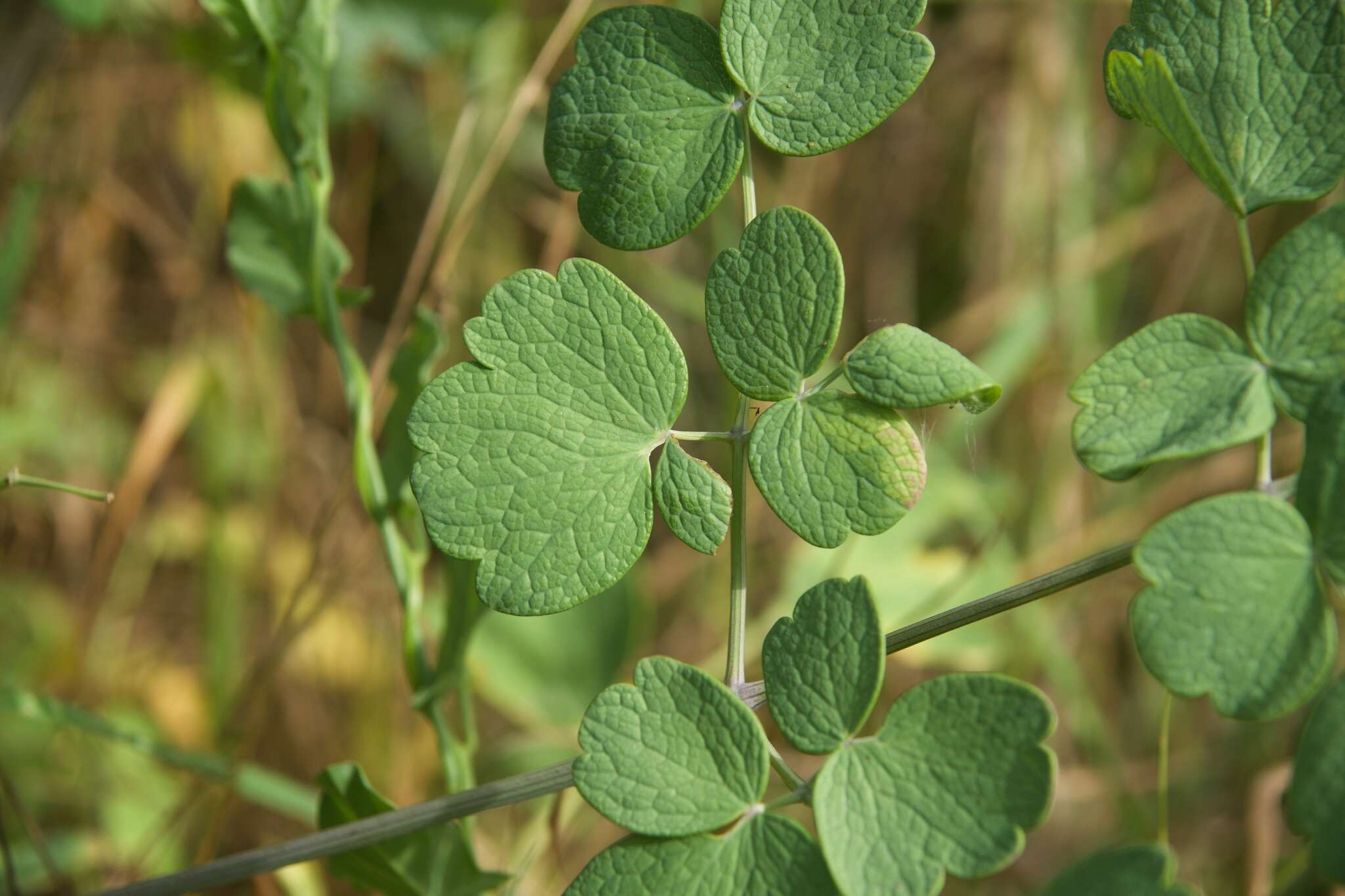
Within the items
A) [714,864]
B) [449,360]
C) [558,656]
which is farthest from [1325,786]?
[449,360]

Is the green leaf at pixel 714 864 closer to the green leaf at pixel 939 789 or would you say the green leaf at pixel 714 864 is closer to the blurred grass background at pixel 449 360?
the green leaf at pixel 939 789

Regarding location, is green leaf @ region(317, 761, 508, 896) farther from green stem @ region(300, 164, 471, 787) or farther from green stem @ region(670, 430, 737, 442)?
green stem @ region(670, 430, 737, 442)

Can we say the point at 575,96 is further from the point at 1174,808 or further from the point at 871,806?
the point at 1174,808

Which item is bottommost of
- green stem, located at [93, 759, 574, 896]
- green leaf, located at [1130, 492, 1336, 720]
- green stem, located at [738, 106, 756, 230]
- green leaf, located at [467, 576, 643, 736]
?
green leaf, located at [467, 576, 643, 736]

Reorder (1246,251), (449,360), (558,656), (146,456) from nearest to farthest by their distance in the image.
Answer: (1246,251) < (558,656) < (146,456) < (449,360)

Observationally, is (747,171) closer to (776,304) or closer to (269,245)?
(776,304)

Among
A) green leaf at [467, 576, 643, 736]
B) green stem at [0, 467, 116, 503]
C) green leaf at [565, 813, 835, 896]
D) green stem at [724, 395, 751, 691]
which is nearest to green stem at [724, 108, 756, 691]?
green stem at [724, 395, 751, 691]

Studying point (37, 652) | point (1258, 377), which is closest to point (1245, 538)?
point (1258, 377)
